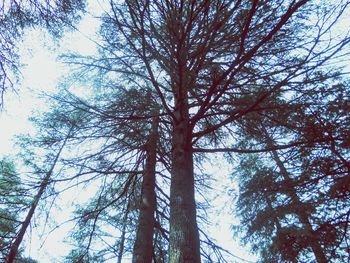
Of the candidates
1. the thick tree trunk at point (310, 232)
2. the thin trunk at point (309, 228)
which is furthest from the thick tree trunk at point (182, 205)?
the thick tree trunk at point (310, 232)

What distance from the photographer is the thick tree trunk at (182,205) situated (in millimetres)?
2539

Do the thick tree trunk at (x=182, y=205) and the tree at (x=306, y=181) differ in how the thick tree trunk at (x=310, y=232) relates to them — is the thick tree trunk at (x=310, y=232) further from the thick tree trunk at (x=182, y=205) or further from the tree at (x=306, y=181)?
the thick tree trunk at (x=182, y=205)

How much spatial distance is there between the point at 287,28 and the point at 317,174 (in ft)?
7.99

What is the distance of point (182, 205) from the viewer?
115 inches

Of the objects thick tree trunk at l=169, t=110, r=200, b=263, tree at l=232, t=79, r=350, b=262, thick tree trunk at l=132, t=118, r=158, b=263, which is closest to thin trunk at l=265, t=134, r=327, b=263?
tree at l=232, t=79, r=350, b=262

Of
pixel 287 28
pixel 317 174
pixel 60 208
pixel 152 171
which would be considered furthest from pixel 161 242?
pixel 287 28

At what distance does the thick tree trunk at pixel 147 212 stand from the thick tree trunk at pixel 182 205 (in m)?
1.19

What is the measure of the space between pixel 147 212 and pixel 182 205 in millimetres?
1702

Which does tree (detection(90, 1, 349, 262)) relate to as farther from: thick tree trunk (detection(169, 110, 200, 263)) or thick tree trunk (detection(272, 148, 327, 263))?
thick tree trunk (detection(272, 148, 327, 263))

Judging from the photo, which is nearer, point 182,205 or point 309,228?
point 182,205

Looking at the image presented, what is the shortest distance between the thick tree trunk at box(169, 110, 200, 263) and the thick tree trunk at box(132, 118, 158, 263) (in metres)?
1.19

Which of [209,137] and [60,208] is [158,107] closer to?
[209,137]

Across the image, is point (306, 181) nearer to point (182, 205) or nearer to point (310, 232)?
point (310, 232)

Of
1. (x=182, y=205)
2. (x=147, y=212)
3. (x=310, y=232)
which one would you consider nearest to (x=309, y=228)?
(x=310, y=232)
